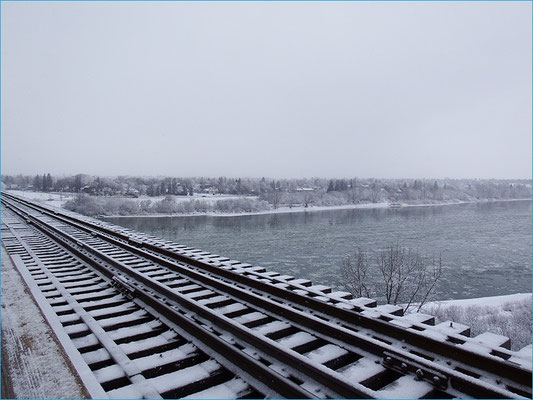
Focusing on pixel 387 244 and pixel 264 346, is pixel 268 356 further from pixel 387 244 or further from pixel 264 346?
pixel 387 244

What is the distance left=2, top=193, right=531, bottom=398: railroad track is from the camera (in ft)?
9.91

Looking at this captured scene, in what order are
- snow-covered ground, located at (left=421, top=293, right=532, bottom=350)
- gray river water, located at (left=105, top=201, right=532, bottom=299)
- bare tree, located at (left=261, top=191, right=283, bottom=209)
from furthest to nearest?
bare tree, located at (left=261, top=191, right=283, bottom=209)
gray river water, located at (left=105, top=201, right=532, bottom=299)
snow-covered ground, located at (left=421, top=293, right=532, bottom=350)

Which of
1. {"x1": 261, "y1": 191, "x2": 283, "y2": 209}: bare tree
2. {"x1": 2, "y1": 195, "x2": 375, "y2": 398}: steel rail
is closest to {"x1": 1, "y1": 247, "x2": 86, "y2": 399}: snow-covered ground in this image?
{"x1": 2, "y1": 195, "x2": 375, "y2": 398}: steel rail

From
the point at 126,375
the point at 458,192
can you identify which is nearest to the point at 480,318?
the point at 126,375

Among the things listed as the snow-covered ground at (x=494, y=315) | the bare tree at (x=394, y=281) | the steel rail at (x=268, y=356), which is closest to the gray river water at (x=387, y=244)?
the bare tree at (x=394, y=281)

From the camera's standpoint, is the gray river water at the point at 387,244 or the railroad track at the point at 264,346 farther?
the gray river water at the point at 387,244

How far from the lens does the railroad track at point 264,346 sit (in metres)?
3.02

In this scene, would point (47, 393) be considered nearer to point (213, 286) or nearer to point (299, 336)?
point (299, 336)

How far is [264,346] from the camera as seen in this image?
3.59 metres

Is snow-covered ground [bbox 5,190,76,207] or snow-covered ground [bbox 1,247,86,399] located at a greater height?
snow-covered ground [bbox 1,247,86,399]

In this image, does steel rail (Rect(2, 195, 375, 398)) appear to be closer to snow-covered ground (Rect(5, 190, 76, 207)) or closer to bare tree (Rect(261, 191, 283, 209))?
snow-covered ground (Rect(5, 190, 76, 207))

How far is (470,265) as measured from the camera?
88.9 feet

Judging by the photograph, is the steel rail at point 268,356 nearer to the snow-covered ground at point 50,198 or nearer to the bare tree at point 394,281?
the bare tree at point 394,281

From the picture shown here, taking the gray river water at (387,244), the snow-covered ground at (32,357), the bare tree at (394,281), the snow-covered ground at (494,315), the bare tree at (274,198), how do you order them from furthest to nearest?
the bare tree at (274,198) < the gray river water at (387,244) < the bare tree at (394,281) < the snow-covered ground at (494,315) < the snow-covered ground at (32,357)
